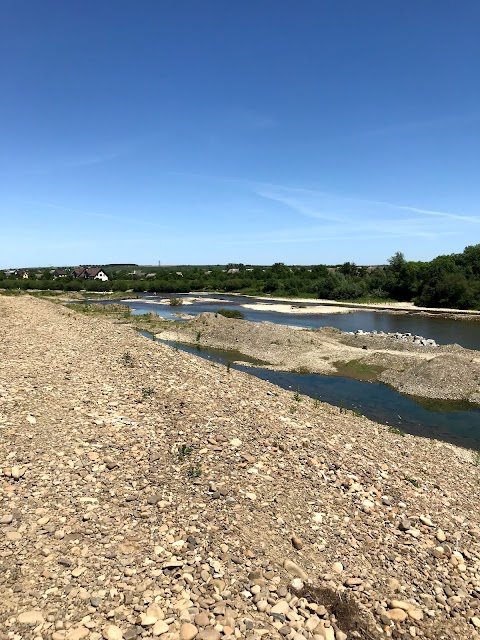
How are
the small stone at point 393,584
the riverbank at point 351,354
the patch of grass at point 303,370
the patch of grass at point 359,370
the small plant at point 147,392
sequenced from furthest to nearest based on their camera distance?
the patch of grass at point 303,370, the patch of grass at point 359,370, the riverbank at point 351,354, the small plant at point 147,392, the small stone at point 393,584

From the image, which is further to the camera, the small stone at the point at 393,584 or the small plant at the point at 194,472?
the small plant at the point at 194,472

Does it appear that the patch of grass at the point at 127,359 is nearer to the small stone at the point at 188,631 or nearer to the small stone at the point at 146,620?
the small stone at the point at 146,620

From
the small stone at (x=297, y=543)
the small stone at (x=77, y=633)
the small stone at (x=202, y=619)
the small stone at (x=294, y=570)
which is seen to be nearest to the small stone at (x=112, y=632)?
the small stone at (x=77, y=633)

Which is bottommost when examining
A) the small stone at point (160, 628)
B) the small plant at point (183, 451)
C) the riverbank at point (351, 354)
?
the riverbank at point (351, 354)

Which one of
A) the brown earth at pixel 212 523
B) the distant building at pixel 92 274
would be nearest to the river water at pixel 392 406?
the brown earth at pixel 212 523

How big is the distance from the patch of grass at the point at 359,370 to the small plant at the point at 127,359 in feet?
60.4

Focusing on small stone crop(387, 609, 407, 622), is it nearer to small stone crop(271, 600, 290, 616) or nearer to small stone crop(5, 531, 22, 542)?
small stone crop(271, 600, 290, 616)

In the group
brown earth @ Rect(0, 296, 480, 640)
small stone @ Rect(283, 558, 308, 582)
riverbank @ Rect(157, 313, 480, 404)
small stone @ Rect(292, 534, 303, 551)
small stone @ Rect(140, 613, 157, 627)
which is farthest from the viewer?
riverbank @ Rect(157, 313, 480, 404)

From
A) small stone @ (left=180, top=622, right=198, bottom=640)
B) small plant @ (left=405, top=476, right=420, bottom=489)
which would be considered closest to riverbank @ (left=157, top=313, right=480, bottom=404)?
small plant @ (left=405, top=476, right=420, bottom=489)

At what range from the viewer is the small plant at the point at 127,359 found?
1715 cm

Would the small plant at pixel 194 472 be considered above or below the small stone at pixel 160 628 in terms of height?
above

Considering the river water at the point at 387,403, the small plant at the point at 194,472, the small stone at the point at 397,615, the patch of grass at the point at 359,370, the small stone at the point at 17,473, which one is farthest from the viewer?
the patch of grass at the point at 359,370

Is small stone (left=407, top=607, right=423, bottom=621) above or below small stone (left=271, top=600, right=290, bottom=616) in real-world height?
below

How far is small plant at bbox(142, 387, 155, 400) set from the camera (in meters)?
13.8
